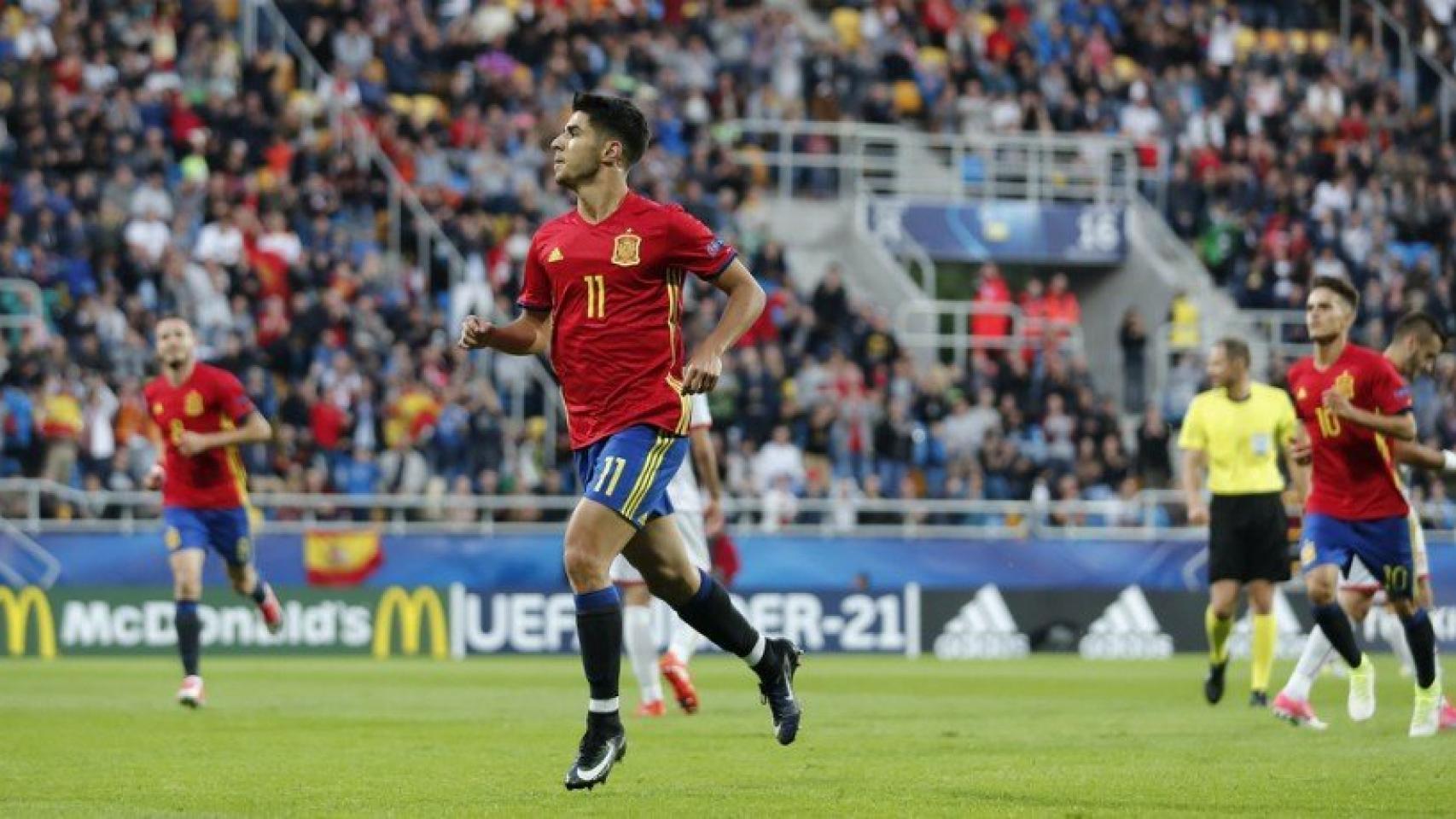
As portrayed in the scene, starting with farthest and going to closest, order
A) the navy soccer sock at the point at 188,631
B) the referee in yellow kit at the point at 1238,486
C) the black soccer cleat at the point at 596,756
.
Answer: the referee in yellow kit at the point at 1238,486 → the navy soccer sock at the point at 188,631 → the black soccer cleat at the point at 596,756

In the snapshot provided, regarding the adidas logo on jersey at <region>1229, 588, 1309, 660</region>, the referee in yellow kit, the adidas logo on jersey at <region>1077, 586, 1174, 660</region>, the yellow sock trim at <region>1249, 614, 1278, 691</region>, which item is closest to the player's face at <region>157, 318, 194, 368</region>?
the referee in yellow kit

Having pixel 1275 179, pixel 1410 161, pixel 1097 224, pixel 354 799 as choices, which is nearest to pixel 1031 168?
pixel 1097 224

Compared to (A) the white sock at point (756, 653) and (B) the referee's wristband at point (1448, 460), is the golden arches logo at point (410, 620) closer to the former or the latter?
(B) the referee's wristband at point (1448, 460)

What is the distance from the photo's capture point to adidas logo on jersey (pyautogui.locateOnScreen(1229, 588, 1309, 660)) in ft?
95.7

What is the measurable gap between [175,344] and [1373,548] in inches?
328

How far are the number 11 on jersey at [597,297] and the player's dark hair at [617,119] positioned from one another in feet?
1.78

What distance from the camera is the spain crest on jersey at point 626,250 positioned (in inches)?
429

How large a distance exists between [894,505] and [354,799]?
19912 millimetres

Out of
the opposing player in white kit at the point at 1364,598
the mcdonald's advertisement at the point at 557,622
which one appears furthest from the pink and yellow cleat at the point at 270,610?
the opposing player in white kit at the point at 1364,598

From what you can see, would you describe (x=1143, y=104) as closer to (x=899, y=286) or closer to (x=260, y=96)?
(x=899, y=286)

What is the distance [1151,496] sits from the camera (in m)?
31.7

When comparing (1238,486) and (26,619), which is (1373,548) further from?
(26,619)

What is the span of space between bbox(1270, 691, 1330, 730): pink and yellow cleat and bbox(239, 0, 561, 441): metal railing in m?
17.2

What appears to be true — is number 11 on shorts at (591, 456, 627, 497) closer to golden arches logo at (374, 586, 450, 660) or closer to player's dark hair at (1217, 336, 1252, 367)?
player's dark hair at (1217, 336, 1252, 367)
